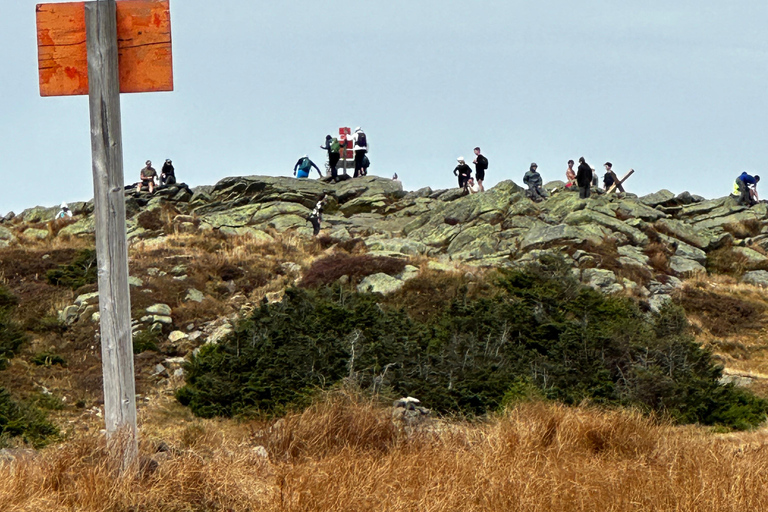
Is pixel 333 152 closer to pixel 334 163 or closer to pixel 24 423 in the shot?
pixel 334 163

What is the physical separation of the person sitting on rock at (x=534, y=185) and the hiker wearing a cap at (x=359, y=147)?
7507mm

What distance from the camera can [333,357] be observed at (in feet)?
44.4

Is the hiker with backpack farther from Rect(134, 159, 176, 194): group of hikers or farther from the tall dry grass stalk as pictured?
the tall dry grass stalk

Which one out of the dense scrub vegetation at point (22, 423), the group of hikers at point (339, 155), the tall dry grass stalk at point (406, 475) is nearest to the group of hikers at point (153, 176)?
the group of hikers at point (339, 155)

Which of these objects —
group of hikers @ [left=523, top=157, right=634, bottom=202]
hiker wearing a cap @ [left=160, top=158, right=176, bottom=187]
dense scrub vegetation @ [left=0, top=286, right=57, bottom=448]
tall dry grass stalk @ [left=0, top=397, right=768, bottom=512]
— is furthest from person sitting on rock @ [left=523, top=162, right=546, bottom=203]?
tall dry grass stalk @ [left=0, top=397, right=768, bottom=512]

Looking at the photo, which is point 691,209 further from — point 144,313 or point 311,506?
point 311,506

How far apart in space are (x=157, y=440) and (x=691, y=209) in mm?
36035

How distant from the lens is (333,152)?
40656 mm

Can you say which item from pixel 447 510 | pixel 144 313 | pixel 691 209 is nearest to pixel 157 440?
pixel 447 510

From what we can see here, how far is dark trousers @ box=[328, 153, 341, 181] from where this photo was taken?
4115 centimetres

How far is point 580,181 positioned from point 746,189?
9.08 meters

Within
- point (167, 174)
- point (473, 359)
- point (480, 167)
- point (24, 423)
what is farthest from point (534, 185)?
point (24, 423)

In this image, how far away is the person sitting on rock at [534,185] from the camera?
37.6 meters

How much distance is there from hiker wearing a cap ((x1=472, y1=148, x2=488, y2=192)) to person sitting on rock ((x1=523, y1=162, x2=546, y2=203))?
1730mm
